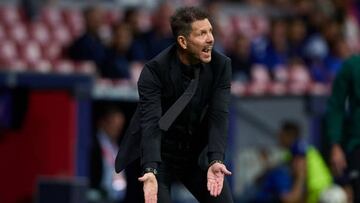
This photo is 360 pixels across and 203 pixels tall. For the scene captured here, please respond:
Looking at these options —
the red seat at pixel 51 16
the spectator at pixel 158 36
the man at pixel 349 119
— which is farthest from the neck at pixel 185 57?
the red seat at pixel 51 16

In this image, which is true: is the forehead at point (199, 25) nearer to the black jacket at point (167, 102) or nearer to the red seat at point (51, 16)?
the black jacket at point (167, 102)

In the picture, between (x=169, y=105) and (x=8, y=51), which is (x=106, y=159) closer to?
(x=8, y=51)

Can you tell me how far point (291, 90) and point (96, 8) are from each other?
2876 millimetres

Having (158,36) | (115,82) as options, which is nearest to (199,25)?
(115,82)

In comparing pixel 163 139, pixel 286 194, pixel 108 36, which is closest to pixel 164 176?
pixel 163 139

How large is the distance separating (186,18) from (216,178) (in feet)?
3.10

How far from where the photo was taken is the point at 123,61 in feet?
42.8

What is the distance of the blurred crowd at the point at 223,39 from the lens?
1310cm

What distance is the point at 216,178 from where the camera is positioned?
6.77m

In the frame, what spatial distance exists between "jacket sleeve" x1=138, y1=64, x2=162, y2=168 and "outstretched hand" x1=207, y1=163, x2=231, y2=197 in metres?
0.31

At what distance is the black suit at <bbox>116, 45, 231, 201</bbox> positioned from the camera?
22.5 feet

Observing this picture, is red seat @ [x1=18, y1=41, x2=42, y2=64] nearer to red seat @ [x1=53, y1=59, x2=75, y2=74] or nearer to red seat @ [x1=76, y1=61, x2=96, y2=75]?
red seat @ [x1=53, y1=59, x2=75, y2=74]

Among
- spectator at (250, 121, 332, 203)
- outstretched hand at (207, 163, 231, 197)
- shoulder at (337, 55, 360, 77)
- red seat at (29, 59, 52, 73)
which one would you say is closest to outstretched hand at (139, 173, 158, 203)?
outstretched hand at (207, 163, 231, 197)

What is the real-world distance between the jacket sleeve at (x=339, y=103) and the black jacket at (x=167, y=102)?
181cm
